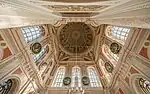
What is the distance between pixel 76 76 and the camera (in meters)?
18.2

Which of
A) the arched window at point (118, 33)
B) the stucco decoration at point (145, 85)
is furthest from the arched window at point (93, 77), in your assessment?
the stucco decoration at point (145, 85)

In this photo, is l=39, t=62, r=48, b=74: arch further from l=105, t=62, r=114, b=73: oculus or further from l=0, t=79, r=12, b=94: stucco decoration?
l=105, t=62, r=114, b=73: oculus

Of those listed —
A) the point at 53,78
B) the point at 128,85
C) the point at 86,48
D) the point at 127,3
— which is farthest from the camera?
the point at 86,48

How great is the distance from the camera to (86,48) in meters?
23.0

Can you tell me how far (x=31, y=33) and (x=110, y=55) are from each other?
914 centimetres

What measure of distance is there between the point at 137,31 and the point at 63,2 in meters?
5.83

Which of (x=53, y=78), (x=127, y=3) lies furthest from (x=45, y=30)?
(x=127, y=3)

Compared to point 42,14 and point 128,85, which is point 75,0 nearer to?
point 42,14

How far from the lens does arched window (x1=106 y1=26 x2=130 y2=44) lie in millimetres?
13614

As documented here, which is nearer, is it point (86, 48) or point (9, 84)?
point (9, 84)

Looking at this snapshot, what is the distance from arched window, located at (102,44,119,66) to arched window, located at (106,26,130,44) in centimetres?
167

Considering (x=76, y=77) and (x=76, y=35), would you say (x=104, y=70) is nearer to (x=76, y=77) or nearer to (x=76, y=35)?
(x=76, y=77)

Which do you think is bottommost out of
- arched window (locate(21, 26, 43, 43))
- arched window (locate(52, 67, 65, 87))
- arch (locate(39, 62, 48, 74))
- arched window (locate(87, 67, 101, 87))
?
arched window (locate(87, 67, 101, 87))

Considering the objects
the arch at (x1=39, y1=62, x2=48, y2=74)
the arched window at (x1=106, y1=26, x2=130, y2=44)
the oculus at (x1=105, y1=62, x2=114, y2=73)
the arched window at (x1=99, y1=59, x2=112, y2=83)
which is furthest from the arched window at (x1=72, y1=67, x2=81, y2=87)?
the arched window at (x1=106, y1=26, x2=130, y2=44)
